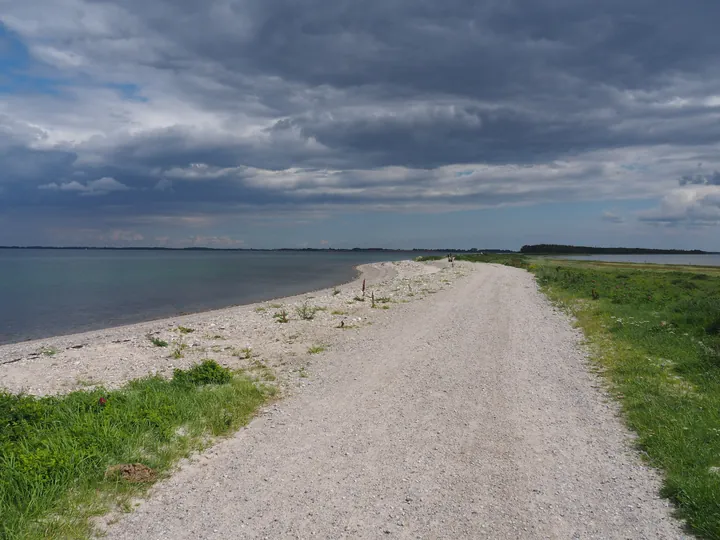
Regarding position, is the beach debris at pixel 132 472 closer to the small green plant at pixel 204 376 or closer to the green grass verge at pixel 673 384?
the small green plant at pixel 204 376

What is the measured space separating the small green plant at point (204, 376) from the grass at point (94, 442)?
0.27 ft

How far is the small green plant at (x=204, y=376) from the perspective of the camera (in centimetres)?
1173

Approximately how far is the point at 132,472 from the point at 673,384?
39.6 ft

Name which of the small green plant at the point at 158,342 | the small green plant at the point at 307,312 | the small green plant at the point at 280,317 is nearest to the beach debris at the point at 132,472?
the small green plant at the point at 158,342

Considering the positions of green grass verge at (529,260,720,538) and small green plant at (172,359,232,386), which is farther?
small green plant at (172,359,232,386)

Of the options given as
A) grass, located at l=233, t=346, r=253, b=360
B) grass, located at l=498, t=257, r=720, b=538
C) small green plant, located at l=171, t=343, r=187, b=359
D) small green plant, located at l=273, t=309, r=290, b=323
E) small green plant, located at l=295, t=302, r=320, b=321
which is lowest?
small green plant, located at l=171, t=343, r=187, b=359

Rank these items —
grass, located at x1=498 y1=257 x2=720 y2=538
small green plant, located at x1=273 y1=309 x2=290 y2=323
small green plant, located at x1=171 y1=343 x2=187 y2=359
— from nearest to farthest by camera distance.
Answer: grass, located at x1=498 y1=257 x2=720 y2=538, small green plant, located at x1=171 y1=343 x2=187 y2=359, small green plant, located at x1=273 y1=309 x2=290 y2=323

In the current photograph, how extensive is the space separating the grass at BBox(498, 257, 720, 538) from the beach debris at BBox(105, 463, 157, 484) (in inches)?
284

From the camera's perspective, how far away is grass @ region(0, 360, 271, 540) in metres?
5.96

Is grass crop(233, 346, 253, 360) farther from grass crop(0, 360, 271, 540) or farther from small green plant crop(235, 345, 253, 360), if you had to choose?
grass crop(0, 360, 271, 540)

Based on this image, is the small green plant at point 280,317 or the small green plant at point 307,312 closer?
the small green plant at point 280,317

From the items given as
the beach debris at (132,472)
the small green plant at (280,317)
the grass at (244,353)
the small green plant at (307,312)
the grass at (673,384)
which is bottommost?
the grass at (244,353)

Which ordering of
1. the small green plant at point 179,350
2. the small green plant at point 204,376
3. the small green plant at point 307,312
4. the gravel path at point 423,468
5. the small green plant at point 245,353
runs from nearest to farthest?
1. the gravel path at point 423,468
2. the small green plant at point 204,376
3. the small green plant at point 245,353
4. the small green plant at point 179,350
5. the small green plant at point 307,312

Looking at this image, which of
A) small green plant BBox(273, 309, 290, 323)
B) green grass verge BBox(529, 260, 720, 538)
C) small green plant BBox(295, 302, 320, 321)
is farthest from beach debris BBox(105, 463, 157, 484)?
small green plant BBox(295, 302, 320, 321)
